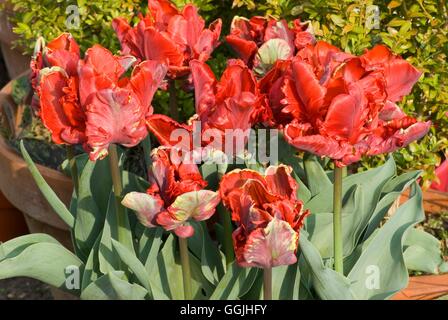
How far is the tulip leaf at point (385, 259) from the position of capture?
1.54 m

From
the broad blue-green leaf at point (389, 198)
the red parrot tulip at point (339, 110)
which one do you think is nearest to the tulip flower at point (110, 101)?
the red parrot tulip at point (339, 110)

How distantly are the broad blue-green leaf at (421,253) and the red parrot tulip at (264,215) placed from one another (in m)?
0.53

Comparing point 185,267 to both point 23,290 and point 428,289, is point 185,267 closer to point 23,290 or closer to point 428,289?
point 428,289

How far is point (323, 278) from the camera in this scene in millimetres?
1428

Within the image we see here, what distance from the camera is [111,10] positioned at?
231cm

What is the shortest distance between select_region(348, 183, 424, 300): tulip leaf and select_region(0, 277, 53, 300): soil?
169 centimetres

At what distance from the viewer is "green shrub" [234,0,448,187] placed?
1945 millimetres

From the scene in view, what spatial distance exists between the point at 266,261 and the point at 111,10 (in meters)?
1.25

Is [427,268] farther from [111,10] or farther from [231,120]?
[111,10]

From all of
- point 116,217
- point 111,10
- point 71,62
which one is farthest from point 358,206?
point 111,10

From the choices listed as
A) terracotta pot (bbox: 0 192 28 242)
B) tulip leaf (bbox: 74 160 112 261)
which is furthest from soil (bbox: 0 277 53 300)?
tulip leaf (bbox: 74 160 112 261)

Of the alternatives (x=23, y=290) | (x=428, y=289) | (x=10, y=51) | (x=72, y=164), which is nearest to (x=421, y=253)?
(x=428, y=289)

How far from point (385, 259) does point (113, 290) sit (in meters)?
0.52

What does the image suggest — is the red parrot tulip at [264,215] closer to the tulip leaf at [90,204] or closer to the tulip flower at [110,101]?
the tulip flower at [110,101]
